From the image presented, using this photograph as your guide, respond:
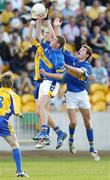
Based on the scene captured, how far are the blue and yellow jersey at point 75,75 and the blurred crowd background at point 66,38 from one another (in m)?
4.48

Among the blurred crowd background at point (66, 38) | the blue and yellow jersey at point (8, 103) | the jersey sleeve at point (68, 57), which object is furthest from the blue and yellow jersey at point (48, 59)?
the blurred crowd background at point (66, 38)

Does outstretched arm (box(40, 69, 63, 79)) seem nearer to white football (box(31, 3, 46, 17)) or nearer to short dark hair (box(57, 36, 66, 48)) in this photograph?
short dark hair (box(57, 36, 66, 48))

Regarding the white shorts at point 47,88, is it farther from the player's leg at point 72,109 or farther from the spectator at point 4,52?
the spectator at point 4,52

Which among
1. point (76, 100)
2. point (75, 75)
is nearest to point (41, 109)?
point (75, 75)

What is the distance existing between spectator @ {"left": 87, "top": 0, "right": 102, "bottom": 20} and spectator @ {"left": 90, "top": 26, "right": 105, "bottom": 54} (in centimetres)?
65

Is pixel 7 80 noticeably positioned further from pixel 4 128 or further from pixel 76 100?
pixel 76 100

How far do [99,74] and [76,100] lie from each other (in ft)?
19.0

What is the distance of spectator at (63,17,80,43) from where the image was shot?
2628cm

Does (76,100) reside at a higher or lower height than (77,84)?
lower

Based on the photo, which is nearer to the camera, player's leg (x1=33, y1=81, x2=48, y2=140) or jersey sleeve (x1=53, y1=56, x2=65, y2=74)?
player's leg (x1=33, y1=81, x2=48, y2=140)

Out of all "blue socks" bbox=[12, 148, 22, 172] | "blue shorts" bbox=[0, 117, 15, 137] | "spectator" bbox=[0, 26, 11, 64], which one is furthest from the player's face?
"spectator" bbox=[0, 26, 11, 64]
